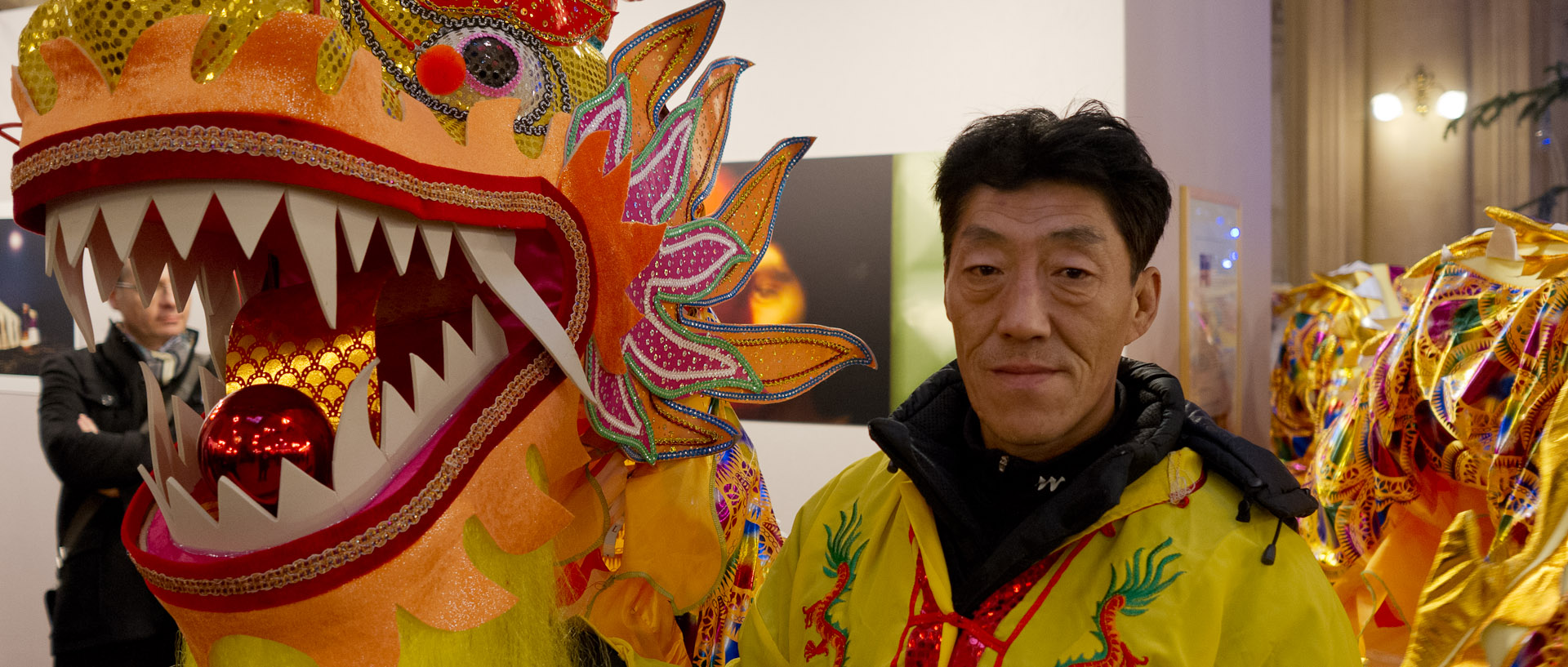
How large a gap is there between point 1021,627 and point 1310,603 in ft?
0.81

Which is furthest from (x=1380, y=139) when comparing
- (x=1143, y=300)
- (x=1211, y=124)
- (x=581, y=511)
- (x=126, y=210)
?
(x=126, y=210)

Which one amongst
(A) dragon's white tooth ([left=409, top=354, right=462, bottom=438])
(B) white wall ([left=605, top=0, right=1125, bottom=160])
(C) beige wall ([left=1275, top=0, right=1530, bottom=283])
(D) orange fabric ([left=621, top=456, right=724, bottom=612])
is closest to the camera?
(A) dragon's white tooth ([left=409, top=354, right=462, bottom=438])

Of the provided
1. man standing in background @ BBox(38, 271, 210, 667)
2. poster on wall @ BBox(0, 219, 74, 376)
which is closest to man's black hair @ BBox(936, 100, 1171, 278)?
man standing in background @ BBox(38, 271, 210, 667)

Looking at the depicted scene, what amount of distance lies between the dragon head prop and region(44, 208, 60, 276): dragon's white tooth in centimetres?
2

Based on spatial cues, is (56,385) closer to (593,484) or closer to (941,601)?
(593,484)

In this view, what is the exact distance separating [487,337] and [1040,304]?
620 millimetres

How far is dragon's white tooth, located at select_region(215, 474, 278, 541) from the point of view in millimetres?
975

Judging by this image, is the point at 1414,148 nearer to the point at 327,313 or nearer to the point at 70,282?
the point at 327,313

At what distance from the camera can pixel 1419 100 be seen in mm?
7031

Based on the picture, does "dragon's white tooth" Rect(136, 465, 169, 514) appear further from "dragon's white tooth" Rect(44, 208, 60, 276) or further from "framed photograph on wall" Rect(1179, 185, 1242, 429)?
"framed photograph on wall" Rect(1179, 185, 1242, 429)

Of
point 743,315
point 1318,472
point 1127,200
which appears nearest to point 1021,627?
point 1127,200

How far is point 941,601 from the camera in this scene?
102 centimetres

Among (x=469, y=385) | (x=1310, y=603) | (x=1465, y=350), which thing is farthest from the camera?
(x=1465, y=350)

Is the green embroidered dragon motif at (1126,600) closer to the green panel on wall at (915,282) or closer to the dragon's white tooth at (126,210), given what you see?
the dragon's white tooth at (126,210)
